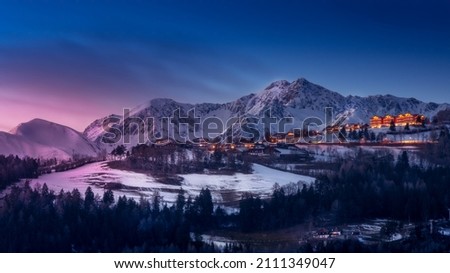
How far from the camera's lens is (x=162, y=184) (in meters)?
8.62

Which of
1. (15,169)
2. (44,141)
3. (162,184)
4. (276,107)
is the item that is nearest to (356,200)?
(276,107)

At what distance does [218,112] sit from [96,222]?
2.34 metres

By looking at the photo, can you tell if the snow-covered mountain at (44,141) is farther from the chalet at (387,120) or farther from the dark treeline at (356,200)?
the chalet at (387,120)

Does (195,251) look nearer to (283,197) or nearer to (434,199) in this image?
(283,197)

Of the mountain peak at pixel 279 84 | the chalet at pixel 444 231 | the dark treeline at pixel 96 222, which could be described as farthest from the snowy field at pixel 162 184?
the chalet at pixel 444 231

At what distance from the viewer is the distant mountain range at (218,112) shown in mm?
8602

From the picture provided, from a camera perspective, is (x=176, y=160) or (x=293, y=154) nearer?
(x=176, y=160)

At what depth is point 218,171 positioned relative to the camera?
28.8ft

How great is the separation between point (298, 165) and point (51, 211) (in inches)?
140

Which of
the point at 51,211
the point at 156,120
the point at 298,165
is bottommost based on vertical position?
the point at 51,211

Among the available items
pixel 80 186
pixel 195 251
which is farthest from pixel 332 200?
pixel 80 186

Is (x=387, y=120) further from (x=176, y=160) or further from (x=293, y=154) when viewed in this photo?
(x=176, y=160)

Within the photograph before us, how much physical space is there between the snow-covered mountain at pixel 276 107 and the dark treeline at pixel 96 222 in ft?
3.12
